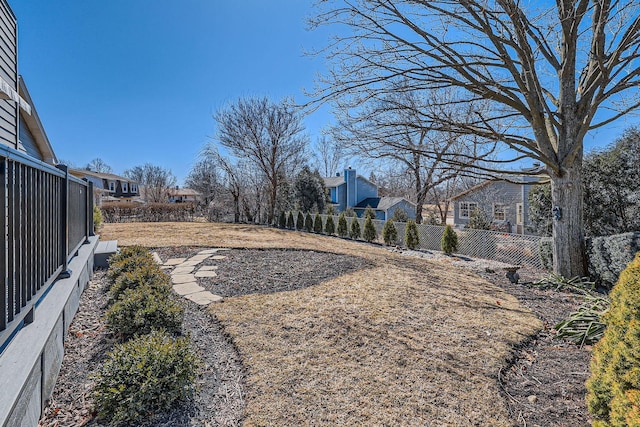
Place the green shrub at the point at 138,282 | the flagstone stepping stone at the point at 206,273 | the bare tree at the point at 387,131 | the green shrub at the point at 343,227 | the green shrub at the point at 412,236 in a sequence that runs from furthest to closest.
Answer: the green shrub at the point at 343,227
the green shrub at the point at 412,236
the bare tree at the point at 387,131
the flagstone stepping stone at the point at 206,273
the green shrub at the point at 138,282

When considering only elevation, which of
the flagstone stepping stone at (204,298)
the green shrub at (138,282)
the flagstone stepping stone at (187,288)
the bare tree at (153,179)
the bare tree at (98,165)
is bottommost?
the flagstone stepping stone at (204,298)

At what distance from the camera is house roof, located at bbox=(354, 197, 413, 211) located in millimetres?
23089

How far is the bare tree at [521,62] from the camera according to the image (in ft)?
16.9

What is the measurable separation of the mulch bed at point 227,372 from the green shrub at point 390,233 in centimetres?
639

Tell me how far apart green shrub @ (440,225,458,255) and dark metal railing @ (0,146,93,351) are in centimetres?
900

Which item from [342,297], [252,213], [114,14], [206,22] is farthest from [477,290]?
[252,213]

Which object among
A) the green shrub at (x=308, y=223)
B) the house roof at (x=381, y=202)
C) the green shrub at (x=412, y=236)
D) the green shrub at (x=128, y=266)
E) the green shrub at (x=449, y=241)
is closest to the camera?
the green shrub at (x=128, y=266)

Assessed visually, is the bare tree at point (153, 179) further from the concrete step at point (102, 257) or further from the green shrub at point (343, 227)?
the concrete step at point (102, 257)

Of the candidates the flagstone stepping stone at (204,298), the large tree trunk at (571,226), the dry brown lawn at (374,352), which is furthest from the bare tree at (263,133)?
the dry brown lawn at (374,352)

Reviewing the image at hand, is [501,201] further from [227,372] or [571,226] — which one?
[227,372]

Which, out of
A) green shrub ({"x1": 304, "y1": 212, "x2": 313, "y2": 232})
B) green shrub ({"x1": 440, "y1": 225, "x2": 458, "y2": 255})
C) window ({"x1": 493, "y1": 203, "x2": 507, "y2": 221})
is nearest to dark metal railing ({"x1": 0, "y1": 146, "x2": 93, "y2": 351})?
green shrub ({"x1": 440, "y1": 225, "x2": 458, "y2": 255})

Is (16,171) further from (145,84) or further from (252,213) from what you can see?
(252,213)

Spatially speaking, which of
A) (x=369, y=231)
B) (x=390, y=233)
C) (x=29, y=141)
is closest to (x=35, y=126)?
(x=29, y=141)

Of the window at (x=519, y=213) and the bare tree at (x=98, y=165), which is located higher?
the bare tree at (x=98, y=165)
